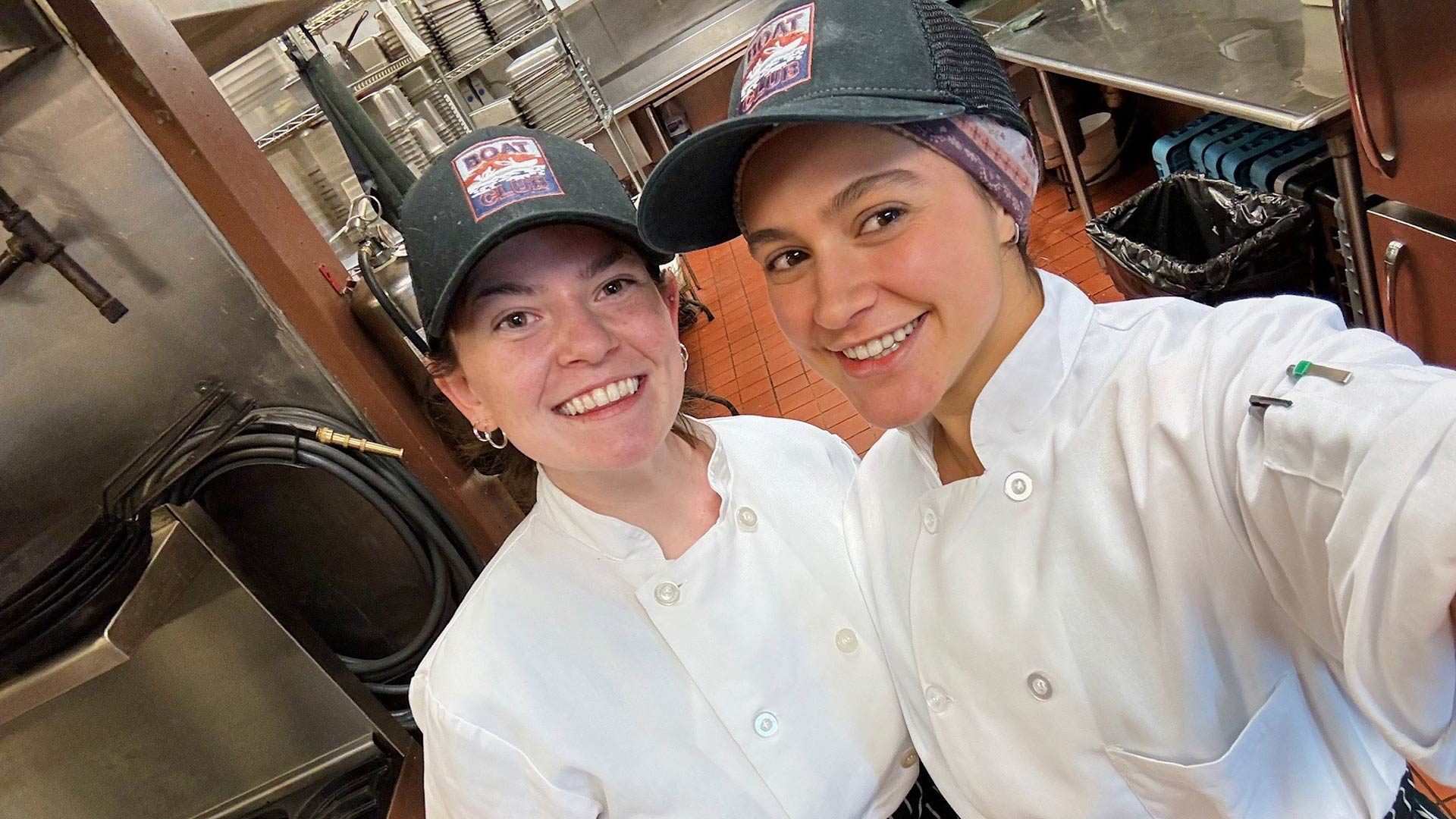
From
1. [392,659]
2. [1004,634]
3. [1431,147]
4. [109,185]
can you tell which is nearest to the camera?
[1004,634]

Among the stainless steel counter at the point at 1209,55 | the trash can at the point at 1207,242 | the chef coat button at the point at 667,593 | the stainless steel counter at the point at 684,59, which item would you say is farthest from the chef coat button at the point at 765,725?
the stainless steel counter at the point at 684,59

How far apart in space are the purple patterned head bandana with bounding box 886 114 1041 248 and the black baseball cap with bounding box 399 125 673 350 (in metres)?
0.42

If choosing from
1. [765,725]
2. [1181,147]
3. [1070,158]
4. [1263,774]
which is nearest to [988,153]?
[1263,774]

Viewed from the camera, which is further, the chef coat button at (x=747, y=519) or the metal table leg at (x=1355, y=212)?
the metal table leg at (x=1355, y=212)

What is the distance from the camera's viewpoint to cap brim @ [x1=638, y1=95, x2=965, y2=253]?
0.79 m

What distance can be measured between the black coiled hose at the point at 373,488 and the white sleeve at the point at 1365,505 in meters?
1.97

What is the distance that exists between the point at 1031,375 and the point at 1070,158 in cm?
377

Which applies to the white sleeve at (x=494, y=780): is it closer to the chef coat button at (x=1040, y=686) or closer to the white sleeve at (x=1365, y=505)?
the chef coat button at (x=1040, y=686)

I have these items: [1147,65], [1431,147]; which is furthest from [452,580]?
[1147,65]

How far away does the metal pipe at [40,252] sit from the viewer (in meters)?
1.66

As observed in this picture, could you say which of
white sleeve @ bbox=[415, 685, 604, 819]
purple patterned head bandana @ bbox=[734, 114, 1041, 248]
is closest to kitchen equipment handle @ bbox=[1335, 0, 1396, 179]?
purple patterned head bandana @ bbox=[734, 114, 1041, 248]

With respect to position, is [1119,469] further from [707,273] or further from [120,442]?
[707,273]

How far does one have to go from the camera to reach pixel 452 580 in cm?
230

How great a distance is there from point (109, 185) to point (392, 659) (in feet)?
4.66
